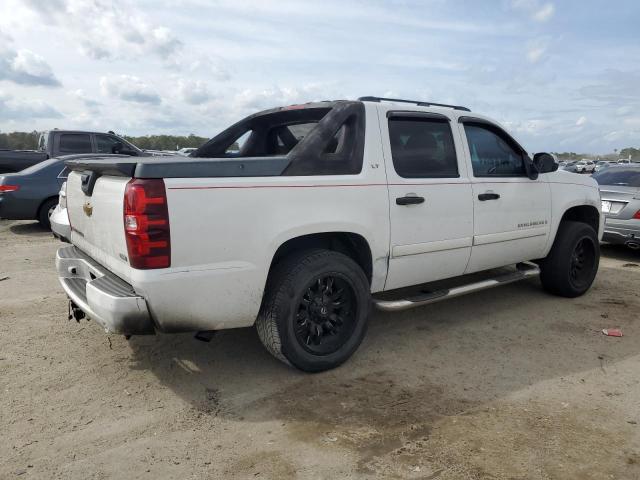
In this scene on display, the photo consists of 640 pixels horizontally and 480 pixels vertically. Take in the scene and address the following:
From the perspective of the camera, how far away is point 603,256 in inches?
325

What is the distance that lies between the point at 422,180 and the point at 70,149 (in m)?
10.9

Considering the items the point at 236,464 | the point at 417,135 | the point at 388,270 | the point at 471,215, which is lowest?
the point at 236,464

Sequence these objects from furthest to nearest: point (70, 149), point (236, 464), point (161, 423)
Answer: point (70, 149) < point (161, 423) < point (236, 464)

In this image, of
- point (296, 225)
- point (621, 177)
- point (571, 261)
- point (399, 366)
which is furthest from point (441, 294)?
point (621, 177)

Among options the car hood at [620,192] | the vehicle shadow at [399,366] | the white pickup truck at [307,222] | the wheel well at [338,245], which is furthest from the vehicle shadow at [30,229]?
the car hood at [620,192]

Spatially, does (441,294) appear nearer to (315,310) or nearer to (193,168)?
(315,310)

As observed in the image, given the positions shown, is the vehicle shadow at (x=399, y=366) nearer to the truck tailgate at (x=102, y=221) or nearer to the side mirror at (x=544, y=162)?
the truck tailgate at (x=102, y=221)

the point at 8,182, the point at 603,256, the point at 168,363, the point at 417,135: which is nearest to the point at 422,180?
the point at 417,135

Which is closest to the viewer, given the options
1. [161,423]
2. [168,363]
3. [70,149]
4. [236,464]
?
[236,464]

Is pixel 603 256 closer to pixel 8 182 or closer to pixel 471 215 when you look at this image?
pixel 471 215

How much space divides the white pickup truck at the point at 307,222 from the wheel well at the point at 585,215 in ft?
2.07

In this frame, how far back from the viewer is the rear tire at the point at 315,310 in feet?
11.1

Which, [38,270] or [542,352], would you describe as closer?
[542,352]

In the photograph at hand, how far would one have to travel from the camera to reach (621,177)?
8.56m
